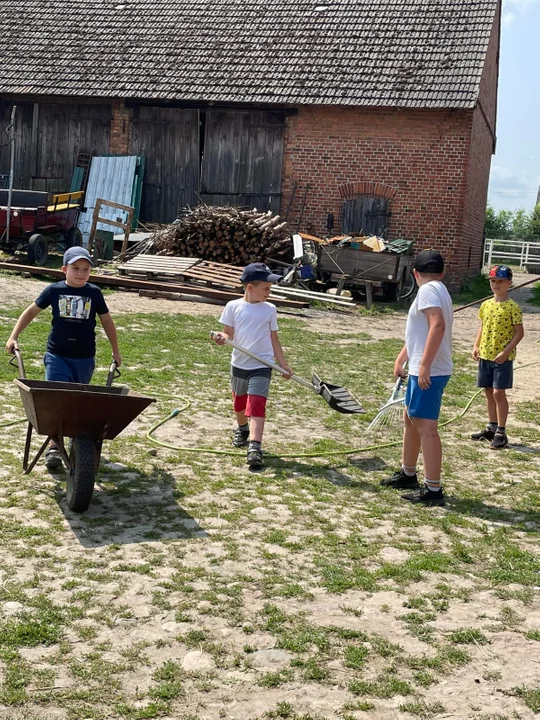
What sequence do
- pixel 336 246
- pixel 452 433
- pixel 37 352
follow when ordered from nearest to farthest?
1. pixel 452 433
2. pixel 37 352
3. pixel 336 246

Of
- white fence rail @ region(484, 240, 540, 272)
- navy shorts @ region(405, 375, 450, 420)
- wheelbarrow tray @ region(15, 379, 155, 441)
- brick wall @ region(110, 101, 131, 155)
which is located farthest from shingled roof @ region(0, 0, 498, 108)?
white fence rail @ region(484, 240, 540, 272)

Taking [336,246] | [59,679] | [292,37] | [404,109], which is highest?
[292,37]

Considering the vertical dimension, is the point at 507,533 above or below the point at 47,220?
below

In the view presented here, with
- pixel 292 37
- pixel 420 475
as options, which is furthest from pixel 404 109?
pixel 420 475

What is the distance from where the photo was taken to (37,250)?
1811cm

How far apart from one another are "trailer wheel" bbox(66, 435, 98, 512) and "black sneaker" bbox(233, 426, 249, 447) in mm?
1802

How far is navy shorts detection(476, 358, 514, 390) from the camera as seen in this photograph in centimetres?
749

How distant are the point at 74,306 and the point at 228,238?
41.3 ft

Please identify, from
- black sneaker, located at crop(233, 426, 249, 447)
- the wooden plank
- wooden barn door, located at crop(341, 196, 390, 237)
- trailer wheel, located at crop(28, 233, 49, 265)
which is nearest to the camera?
black sneaker, located at crop(233, 426, 249, 447)

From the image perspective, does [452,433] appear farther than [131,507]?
Yes

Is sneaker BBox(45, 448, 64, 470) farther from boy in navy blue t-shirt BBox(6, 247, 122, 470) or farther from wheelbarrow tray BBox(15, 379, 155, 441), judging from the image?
wheelbarrow tray BBox(15, 379, 155, 441)

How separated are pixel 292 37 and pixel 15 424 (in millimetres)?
17396

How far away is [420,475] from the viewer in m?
6.57

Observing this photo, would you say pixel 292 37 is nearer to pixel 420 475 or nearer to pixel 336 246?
pixel 336 246
